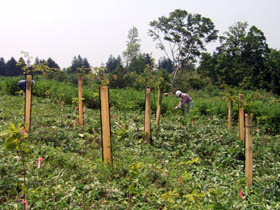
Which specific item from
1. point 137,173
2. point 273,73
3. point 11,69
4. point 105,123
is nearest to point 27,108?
point 105,123

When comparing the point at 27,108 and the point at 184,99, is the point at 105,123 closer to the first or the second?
the point at 27,108

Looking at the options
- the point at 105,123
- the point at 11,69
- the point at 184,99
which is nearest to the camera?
the point at 105,123

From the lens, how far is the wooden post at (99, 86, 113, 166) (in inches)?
164

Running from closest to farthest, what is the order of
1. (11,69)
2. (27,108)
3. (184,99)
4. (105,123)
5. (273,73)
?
(105,123) < (27,108) < (184,99) < (273,73) < (11,69)

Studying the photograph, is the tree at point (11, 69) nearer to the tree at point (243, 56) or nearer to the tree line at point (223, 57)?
the tree line at point (223, 57)

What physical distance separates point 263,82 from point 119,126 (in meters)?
30.9

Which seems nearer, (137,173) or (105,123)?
(137,173)

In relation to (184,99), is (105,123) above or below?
below

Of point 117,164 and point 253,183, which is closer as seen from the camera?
point 117,164

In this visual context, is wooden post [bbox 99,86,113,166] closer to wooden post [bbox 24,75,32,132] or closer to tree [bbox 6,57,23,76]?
wooden post [bbox 24,75,32,132]

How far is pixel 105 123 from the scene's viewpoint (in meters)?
4.21

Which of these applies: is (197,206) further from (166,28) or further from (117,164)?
(166,28)

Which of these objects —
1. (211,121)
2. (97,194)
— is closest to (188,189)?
(97,194)

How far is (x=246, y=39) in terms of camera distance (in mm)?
37406
